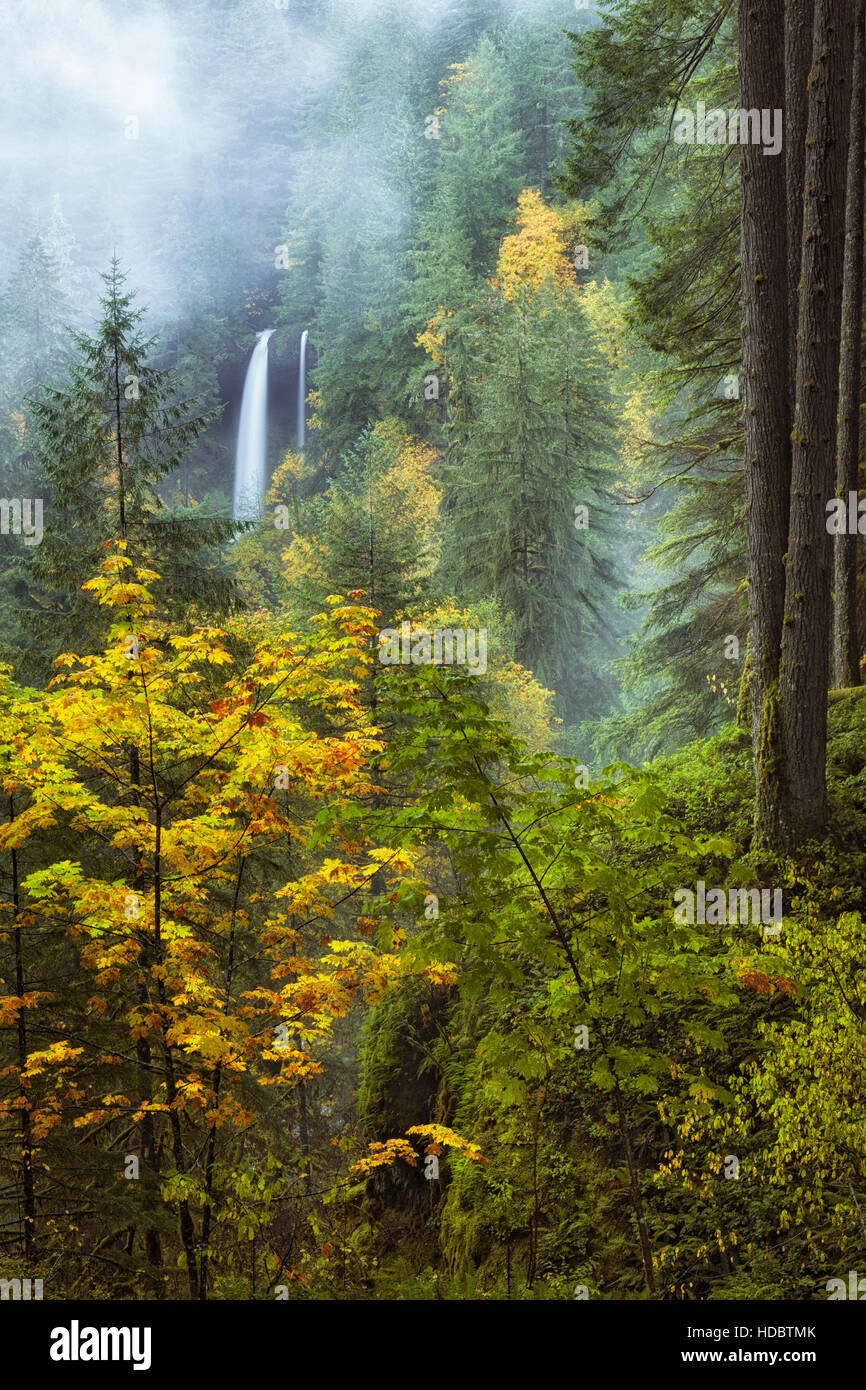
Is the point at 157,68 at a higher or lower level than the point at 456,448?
higher

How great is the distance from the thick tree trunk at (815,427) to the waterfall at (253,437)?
41.0 m

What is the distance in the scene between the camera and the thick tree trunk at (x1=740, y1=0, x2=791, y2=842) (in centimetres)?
711

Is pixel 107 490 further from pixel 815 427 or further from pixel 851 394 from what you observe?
pixel 851 394

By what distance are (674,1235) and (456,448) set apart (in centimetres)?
2717

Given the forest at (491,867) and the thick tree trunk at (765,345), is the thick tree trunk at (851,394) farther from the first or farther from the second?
the thick tree trunk at (765,345)

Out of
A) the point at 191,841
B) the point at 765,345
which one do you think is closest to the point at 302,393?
the point at 765,345

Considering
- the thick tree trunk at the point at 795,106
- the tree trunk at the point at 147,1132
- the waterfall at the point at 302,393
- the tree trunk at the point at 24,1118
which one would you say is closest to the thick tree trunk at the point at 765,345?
the thick tree trunk at the point at 795,106

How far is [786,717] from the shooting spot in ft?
22.2

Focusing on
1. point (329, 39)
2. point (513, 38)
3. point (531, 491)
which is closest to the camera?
point (531, 491)

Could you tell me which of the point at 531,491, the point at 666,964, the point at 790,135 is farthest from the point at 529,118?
the point at 666,964

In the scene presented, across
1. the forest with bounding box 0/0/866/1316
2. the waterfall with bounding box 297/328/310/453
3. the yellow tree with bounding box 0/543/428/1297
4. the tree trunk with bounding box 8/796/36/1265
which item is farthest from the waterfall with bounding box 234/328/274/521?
the yellow tree with bounding box 0/543/428/1297

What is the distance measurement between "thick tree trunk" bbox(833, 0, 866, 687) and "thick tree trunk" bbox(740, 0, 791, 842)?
5.14ft
